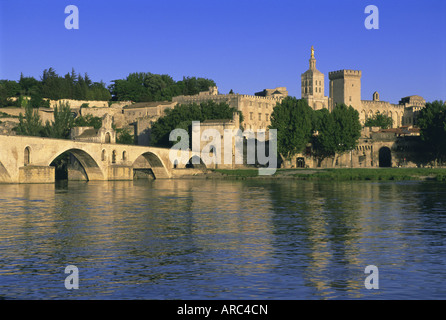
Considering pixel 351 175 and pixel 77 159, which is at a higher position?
pixel 77 159

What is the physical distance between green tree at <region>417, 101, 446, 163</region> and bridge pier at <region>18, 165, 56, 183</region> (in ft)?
197

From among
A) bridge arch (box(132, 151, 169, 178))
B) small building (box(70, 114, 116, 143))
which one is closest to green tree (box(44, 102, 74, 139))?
small building (box(70, 114, 116, 143))

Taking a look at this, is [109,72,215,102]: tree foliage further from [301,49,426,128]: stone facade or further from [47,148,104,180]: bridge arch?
[47,148,104,180]: bridge arch

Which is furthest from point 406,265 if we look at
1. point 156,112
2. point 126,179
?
point 156,112

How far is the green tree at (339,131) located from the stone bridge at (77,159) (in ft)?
86.4

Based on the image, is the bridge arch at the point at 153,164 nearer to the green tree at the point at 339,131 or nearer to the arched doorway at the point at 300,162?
the arched doorway at the point at 300,162

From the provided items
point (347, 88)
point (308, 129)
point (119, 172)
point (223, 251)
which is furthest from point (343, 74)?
point (223, 251)

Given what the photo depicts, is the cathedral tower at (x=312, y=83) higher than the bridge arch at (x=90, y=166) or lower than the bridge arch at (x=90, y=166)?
higher

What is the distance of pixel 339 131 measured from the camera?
319ft

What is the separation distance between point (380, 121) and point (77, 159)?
307 ft

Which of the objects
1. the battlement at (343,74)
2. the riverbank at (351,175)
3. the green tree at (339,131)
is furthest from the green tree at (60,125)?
the battlement at (343,74)

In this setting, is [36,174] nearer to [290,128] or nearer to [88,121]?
[290,128]

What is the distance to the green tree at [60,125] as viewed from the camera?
8675 cm

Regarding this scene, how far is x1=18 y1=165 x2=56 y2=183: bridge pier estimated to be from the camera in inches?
2395
